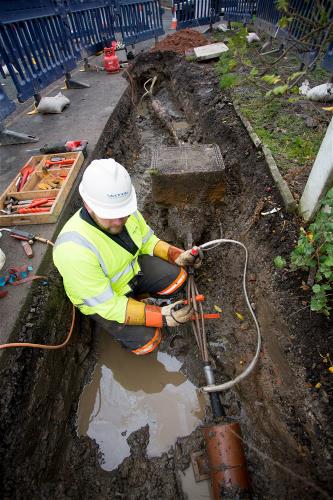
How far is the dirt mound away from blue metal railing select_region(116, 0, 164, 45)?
2.86ft

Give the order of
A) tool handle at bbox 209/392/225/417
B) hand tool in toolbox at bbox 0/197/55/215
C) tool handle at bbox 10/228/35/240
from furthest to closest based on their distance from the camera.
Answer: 1. hand tool in toolbox at bbox 0/197/55/215
2. tool handle at bbox 10/228/35/240
3. tool handle at bbox 209/392/225/417

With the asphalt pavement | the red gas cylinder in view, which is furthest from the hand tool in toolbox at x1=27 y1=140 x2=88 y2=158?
the red gas cylinder

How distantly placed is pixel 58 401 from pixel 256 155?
3765mm

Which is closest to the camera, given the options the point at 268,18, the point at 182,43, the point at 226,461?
the point at 226,461

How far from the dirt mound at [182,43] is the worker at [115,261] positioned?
8471 mm

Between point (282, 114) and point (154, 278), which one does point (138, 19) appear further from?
point (154, 278)

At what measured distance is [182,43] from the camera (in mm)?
9188

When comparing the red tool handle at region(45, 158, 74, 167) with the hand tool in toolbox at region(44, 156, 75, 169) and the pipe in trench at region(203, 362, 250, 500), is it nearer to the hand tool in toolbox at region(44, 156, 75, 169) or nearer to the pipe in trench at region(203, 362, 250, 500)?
the hand tool in toolbox at region(44, 156, 75, 169)

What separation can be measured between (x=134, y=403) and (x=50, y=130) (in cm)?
506

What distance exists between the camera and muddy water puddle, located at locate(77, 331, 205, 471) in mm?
2641

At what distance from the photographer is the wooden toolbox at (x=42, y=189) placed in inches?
127

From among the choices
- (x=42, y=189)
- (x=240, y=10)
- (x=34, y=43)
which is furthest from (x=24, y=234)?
(x=240, y=10)

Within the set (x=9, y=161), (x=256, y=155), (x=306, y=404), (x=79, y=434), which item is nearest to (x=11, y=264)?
(x=79, y=434)

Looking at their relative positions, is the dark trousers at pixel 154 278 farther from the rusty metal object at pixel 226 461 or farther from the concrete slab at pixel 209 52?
the concrete slab at pixel 209 52
